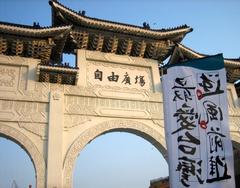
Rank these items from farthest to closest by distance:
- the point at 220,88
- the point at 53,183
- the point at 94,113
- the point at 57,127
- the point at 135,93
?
1. the point at 135,93
2. the point at 94,113
3. the point at 57,127
4. the point at 53,183
5. the point at 220,88

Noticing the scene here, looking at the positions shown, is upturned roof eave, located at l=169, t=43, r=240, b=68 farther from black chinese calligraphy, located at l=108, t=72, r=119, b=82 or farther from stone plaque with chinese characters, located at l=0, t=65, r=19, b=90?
stone plaque with chinese characters, located at l=0, t=65, r=19, b=90

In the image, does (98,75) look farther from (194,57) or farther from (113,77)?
(194,57)

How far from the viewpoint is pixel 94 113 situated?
960 cm

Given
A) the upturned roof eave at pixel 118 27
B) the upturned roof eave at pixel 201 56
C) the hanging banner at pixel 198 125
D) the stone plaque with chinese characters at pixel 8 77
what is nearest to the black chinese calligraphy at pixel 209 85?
the hanging banner at pixel 198 125

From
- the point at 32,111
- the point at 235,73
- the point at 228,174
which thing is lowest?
the point at 228,174

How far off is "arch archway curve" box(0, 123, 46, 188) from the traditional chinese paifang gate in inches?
1.0

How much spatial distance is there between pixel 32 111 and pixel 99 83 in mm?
2316

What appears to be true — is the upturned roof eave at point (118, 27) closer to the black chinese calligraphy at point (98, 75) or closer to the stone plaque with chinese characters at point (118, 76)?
the stone plaque with chinese characters at point (118, 76)

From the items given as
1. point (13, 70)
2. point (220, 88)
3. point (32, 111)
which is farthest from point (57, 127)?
point (220, 88)

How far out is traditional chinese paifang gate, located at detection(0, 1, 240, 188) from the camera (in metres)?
8.80

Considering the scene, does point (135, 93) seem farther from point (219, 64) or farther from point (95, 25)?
point (219, 64)

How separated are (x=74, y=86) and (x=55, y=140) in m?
1.83

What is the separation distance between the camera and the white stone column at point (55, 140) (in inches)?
332

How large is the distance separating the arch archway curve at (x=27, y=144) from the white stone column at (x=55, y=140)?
22cm
